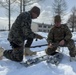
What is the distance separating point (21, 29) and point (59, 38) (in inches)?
46.5

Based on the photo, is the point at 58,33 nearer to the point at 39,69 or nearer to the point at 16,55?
the point at 16,55

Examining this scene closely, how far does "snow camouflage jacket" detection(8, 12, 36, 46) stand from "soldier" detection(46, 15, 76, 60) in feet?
2.35

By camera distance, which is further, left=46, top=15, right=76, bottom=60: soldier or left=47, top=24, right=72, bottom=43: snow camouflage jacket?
left=47, top=24, right=72, bottom=43: snow camouflage jacket

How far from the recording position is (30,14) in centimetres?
683

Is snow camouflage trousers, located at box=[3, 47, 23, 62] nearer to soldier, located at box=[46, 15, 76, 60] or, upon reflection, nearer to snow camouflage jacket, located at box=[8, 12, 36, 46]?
snow camouflage jacket, located at box=[8, 12, 36, 46]

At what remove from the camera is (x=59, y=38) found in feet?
24.2

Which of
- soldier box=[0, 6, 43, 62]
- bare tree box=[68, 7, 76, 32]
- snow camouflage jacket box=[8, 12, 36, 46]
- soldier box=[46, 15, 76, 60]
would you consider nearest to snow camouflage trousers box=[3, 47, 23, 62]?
soldier box=[0, 6, 43, 62]

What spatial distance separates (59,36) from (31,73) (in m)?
2.05

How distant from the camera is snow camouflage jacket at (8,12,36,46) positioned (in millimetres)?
6738

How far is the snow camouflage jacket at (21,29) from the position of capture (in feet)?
22.1

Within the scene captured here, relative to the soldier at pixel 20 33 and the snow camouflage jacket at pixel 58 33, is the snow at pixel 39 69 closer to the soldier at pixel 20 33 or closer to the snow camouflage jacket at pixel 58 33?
the soldier at pixel 20 33

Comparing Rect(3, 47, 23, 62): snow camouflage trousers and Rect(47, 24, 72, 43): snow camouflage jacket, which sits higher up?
Rect(47, 24, 72, 43): snow camouflage jacket

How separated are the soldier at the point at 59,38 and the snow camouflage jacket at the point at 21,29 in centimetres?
71

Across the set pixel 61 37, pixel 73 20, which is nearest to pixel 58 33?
pixel 61 37
